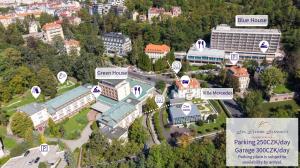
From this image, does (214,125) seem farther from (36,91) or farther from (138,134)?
(36,91)

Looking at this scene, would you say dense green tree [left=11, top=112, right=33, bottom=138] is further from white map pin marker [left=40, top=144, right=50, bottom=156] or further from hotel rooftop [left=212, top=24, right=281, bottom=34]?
hotel rooftop [left=212, top=24, right=281, bottom=34]

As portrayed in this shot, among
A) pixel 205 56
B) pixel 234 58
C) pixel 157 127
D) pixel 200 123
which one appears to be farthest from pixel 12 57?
pixel 234 58

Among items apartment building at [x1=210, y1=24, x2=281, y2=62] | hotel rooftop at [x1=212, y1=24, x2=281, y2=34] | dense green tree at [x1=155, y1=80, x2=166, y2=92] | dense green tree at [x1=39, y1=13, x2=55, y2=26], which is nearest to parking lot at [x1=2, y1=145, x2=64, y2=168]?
dense green tree at [x1=155, y1=80, x2=166, y2=92]

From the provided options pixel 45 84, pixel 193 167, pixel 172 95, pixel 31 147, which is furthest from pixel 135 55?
pixel 193 167

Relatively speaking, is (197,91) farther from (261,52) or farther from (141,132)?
(261,52)

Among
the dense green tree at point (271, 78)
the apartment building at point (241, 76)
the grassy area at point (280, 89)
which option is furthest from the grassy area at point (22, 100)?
the grassy area at point (280, 89)

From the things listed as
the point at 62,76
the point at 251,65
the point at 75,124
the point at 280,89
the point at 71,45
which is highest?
the point at 71,45

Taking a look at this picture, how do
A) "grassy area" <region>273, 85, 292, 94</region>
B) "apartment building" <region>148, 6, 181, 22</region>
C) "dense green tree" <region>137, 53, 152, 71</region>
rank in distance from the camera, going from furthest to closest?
"apartment building" <region>148, 6, 181, 22</region> < "dense green tree" <region>137, 53, 152, 71</region> < "grassy area" <region>273, 85, 292, 94</region>
